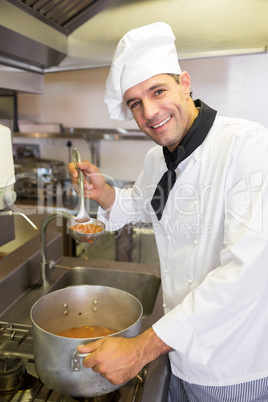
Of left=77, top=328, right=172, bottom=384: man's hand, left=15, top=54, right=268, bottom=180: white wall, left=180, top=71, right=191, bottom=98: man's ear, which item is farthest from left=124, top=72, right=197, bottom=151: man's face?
left=15, top=54, right=268, bottom=180: white wall

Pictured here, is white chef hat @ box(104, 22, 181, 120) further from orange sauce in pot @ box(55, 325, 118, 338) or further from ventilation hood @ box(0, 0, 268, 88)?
orange sauce in pot @ box(55, 325, 118, 338)

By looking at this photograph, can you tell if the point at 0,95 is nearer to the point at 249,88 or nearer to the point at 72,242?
the point at 72,242

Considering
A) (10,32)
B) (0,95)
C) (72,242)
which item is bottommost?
(72,242)

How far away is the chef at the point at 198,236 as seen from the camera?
83cm

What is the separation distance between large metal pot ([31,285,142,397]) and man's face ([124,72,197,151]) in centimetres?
49

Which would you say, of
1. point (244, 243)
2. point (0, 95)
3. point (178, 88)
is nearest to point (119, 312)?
point (244, 243)

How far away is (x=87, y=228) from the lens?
1.16 meters

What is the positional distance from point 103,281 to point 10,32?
3.38 feet

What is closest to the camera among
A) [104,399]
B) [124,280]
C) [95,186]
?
[104,399]

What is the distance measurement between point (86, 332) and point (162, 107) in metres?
0.71

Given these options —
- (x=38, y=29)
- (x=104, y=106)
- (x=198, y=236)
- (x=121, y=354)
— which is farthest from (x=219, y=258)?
(x=104, y=106)

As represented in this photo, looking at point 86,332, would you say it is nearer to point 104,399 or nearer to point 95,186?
point 104,399

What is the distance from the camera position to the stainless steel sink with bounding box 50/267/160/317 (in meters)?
1.52

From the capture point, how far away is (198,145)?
41.7 inches
